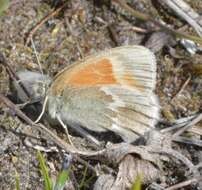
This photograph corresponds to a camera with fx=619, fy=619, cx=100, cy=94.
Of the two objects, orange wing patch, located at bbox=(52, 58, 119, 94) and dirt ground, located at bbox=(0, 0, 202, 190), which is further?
orange wing patch, located at bbox=(52, 58, 119, 94)

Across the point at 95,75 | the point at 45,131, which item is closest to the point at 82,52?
the point at 95,75

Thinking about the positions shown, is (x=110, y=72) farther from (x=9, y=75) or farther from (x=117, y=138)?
(x=9, y=75)

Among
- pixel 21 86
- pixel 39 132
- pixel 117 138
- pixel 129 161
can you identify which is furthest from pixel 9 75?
pixel 129 161

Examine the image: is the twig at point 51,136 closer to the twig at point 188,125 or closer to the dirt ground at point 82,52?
the dirt ground at point 82,52

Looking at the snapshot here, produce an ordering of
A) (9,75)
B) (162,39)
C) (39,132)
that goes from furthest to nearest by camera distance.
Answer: (162,39)
(9,75)
(39,132)

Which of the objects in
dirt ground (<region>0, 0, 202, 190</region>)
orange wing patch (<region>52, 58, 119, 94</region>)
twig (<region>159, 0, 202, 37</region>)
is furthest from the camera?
twig (<region>159, 0, 202, 37</region>)

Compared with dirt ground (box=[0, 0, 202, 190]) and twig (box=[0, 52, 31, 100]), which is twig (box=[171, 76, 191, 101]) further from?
twig (box=[0, 52, 31, 100])

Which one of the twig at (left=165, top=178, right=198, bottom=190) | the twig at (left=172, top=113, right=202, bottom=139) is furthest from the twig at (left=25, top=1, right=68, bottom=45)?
the twig at (left=165, top=178, right=198, bottom=190)

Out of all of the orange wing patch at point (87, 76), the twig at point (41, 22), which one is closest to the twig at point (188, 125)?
the orange wing patch at point (87, 76)
